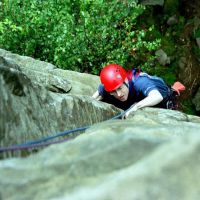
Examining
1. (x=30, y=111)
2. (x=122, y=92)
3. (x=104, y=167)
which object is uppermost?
(x=104, y=167)

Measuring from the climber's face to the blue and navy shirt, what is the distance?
0.09 meters

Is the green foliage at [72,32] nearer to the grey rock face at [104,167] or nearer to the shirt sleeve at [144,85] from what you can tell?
the shirt sleeve at [144,85]

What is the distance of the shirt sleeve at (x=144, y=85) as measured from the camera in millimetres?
7477

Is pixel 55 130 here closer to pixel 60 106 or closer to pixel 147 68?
pixel 60 106

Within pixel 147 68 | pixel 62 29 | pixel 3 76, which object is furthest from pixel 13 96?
pixel 147 68

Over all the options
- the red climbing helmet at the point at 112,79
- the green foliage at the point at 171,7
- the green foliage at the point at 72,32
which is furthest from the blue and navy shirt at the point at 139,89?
the green foliage at the point at 171,7

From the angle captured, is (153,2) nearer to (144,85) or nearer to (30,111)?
(144,85)

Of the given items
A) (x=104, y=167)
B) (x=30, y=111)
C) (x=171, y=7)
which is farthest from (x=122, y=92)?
(x=171, y=7)

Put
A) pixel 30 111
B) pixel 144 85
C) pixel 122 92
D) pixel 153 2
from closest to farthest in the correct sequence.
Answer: pixel 30 111 → pixel 144 85 → pixel 122 92 → pixel 153 2

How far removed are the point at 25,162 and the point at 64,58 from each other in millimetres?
7443

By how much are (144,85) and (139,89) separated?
121 mm

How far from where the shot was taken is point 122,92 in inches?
305

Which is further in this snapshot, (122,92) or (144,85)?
(122,92)

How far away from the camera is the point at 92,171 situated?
2.93m
